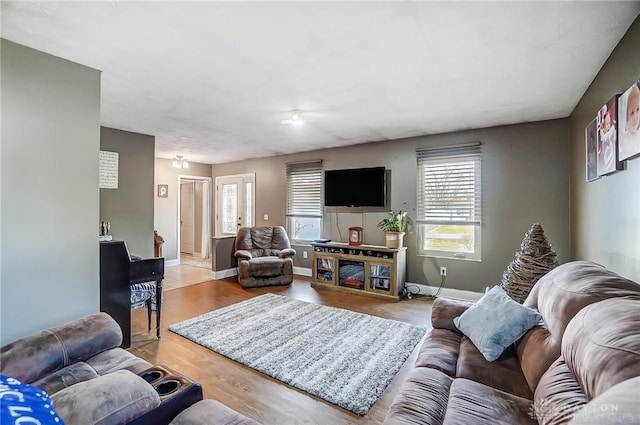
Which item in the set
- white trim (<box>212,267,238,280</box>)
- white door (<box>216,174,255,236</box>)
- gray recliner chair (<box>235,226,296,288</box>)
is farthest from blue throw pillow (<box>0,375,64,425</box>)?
white door (<box>216,174,255,236</box>)

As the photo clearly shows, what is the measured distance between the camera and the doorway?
749 centimetres

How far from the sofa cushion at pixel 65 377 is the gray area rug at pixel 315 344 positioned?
119cm

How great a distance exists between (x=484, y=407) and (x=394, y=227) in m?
3.31

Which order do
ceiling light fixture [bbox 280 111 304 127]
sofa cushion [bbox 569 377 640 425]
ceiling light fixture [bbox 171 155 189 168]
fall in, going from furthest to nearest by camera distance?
ceiling light fixture [bbox 171 155 189 168]
ceiling light fixture [bbox 280 111 304 127]
sofa cushion [bbox 569 377 640 425]

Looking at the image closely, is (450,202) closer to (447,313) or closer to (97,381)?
(447,313)

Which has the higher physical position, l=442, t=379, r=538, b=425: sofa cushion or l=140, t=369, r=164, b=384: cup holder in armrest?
l=140, t=369, r=164, b=384: cup holder in armrest

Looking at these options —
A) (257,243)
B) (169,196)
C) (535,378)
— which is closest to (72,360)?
(535,378)

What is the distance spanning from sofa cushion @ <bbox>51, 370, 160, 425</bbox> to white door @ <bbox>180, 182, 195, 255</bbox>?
7.25m

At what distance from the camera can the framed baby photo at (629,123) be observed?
64.6 inches

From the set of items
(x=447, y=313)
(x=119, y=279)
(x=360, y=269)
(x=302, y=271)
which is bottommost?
(x=302, y=271)

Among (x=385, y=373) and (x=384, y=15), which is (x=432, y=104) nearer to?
(x=384, y=15)

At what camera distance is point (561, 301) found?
1.52 meters

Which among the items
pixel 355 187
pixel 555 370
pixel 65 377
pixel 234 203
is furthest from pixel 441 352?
pixel 234 203

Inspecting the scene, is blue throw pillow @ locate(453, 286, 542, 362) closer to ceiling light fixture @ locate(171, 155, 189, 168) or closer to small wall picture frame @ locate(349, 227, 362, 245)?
small wall picture frame @ locate(349, 227, 362, 245)
